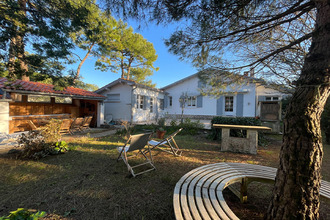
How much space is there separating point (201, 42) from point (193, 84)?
10.9 m

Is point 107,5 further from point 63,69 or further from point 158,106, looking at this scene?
point 158,106

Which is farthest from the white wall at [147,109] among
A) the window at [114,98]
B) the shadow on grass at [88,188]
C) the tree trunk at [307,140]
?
the tree trunk at [307,140]

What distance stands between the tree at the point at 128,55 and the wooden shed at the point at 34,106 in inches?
346

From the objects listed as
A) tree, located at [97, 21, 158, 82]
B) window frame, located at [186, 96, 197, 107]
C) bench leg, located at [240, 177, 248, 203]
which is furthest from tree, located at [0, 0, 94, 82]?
tree, located at [97, 21, 158, 82]

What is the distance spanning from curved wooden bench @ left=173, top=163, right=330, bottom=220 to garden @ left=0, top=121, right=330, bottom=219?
0.46 meters

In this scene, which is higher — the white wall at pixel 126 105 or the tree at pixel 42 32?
the tree at pixel 42 32

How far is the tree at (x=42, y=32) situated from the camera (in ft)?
12.4

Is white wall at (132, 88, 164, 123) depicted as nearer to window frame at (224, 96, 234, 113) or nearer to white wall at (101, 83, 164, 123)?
white wall at (101, 83, 164, 123)

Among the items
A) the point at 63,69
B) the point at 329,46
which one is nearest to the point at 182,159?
the point at 329,46

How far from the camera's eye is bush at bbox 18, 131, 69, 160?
3914 mm

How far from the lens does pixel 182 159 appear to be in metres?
4.04

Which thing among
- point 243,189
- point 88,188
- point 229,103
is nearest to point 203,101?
point 229,103

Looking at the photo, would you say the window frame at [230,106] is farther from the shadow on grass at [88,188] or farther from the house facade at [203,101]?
the shadow on grass at [88,188]

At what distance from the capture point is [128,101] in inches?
437
